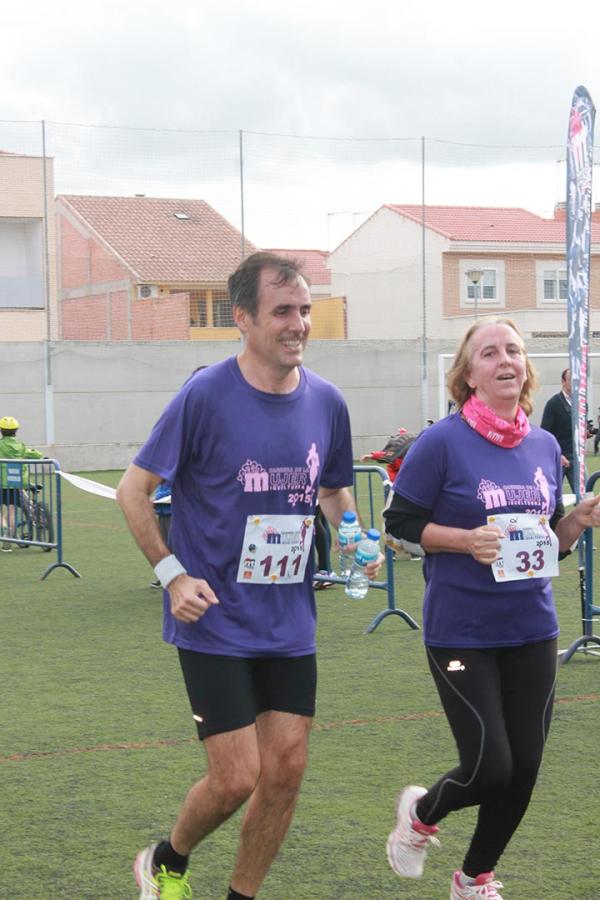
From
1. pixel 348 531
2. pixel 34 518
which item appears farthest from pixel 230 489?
pixel 34 518

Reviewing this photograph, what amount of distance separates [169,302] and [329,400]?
33.2m

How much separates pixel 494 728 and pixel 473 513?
67 centimetres

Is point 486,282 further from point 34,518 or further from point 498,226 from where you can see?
point 34,518

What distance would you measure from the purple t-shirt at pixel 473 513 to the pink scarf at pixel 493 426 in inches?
0.9

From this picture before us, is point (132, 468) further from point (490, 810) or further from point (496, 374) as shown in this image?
point (490, 810)

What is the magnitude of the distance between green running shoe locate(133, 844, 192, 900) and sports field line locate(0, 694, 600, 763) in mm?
2297

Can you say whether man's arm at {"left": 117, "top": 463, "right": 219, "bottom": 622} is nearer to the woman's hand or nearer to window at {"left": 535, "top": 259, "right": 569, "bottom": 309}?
the woman's hand

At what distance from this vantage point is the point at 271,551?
4227mm

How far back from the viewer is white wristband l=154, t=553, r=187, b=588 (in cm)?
418

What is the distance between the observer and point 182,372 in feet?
109

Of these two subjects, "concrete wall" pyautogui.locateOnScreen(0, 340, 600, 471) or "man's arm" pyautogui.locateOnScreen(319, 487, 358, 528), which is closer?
"man's arm" pyautogui.locateOnScreen(319, 487, 358, 528)

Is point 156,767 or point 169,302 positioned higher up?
point 169,302

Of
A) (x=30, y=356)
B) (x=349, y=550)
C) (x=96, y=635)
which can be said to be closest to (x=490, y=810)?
(x=349, y=550)

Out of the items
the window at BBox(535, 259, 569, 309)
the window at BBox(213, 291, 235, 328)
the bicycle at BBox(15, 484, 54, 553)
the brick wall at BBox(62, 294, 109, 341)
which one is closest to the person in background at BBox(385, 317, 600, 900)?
the bicycle at BBox(15, 484, 54, 553)
